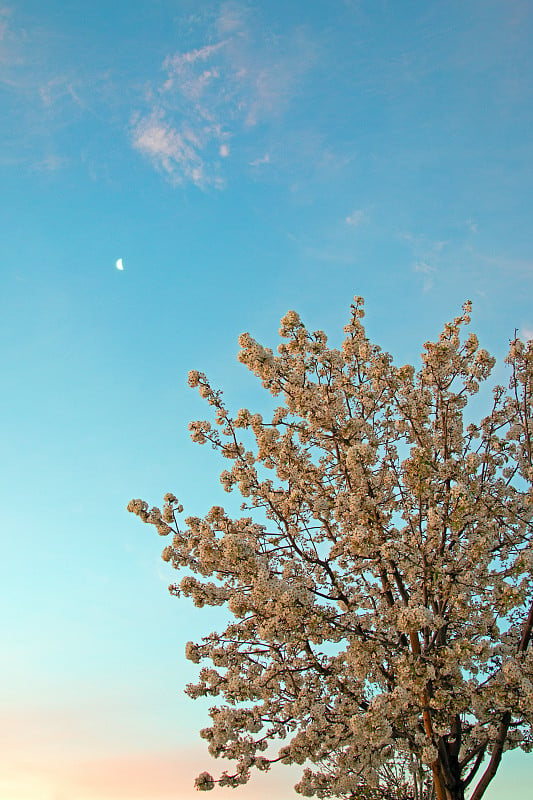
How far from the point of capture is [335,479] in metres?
13.5

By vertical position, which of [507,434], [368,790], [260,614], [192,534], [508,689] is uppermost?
[507,434]

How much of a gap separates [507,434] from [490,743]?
6569 millimetres

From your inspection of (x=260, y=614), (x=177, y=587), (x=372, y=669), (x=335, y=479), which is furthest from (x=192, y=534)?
(x=372, y=669)

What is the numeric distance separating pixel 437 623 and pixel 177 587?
4878 mm

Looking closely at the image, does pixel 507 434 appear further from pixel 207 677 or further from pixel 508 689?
pixel 207 677

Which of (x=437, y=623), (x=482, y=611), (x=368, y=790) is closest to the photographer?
(x=437, y=623)

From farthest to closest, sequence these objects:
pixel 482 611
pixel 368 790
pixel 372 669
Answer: pixel 368 790
pixel 482 611
pixel 372 669

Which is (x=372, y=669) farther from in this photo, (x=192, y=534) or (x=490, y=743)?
(x=192, y=534)

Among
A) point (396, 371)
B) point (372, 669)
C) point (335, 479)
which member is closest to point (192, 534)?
point (335, 479)

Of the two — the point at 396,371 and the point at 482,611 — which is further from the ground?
the point at 396,371

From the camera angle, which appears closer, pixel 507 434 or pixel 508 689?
pixel 508 689

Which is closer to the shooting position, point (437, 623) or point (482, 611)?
point (437, 623)

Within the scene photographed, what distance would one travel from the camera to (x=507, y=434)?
48.9ft

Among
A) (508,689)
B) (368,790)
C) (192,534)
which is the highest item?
(192,534)
